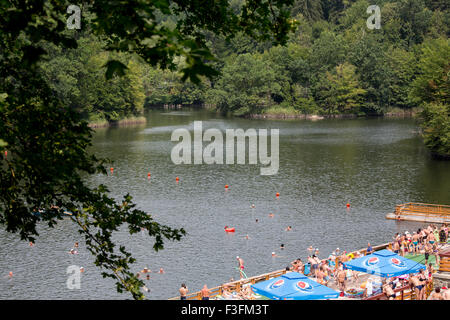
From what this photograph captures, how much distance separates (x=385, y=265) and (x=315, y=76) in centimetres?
10581

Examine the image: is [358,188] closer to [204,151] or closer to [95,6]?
[204,151]

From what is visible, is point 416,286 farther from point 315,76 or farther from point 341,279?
point 315,76

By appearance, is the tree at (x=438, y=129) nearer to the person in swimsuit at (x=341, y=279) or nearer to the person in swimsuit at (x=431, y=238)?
the person in swimsuit at (x=431, y=238)

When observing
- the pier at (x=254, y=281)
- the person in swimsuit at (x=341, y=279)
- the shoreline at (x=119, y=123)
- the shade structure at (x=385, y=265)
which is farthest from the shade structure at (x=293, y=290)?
the shoreline at (x=119, y=123)

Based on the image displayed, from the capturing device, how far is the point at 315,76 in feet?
435

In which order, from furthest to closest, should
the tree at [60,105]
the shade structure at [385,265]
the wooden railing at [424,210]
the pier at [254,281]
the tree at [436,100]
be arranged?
the tree at [436,100]
the wooden railing at [424,210]
the shade structure at [385,265]
the pier at [254,281]
the tree at [60,105]

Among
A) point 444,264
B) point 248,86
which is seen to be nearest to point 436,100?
point 444,264

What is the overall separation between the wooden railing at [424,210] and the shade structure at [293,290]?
22295mm

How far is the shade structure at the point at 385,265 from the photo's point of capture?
29.9m

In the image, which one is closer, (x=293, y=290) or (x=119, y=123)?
(x=293, y=290)

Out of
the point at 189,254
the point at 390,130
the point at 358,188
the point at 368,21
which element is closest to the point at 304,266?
the point at 189,254

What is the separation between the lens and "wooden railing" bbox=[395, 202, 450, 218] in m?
47.1

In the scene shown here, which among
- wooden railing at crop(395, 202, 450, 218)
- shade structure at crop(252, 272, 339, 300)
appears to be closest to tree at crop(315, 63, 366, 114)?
wooden railing at crop(395, 202, 450, 218)

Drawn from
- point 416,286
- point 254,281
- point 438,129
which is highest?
point 438,129
